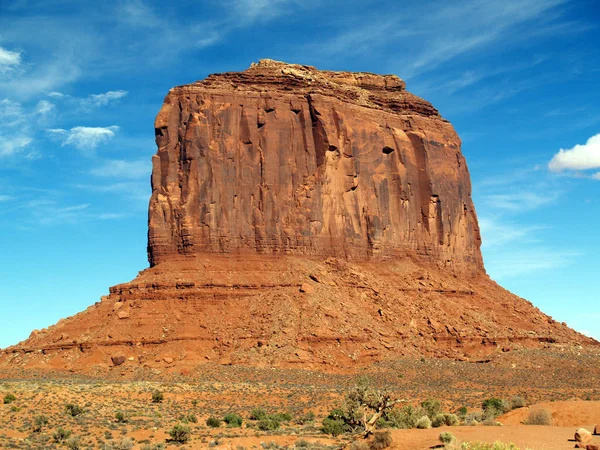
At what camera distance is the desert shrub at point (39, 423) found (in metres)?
37.8

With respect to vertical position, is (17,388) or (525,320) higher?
(525,320)

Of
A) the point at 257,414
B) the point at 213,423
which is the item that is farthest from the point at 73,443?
the point at 257,414

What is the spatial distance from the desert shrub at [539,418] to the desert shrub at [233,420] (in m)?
13.8

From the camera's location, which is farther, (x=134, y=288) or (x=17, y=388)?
(x=134, y=288)

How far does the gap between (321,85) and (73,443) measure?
175ft

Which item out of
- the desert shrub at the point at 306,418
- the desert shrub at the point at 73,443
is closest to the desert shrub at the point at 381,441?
the desert shrub at the point at 73,443

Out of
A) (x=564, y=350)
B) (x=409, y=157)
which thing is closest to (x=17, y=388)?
(x=564, y=350)

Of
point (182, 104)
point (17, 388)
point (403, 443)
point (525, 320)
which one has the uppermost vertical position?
point (182, 104)

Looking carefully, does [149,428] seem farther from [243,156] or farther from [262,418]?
[243,156]

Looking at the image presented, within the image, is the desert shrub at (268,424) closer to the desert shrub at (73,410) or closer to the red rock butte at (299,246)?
the desert shrub at (73,410)

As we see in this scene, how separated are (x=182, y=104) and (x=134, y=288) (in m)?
17.8

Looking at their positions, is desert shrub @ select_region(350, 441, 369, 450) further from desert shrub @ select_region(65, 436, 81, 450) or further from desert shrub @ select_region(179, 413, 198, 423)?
desert shrub @ select_region(179, 413, 198, 423)

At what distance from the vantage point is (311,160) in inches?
3078

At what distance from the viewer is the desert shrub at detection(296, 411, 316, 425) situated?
43.3m
